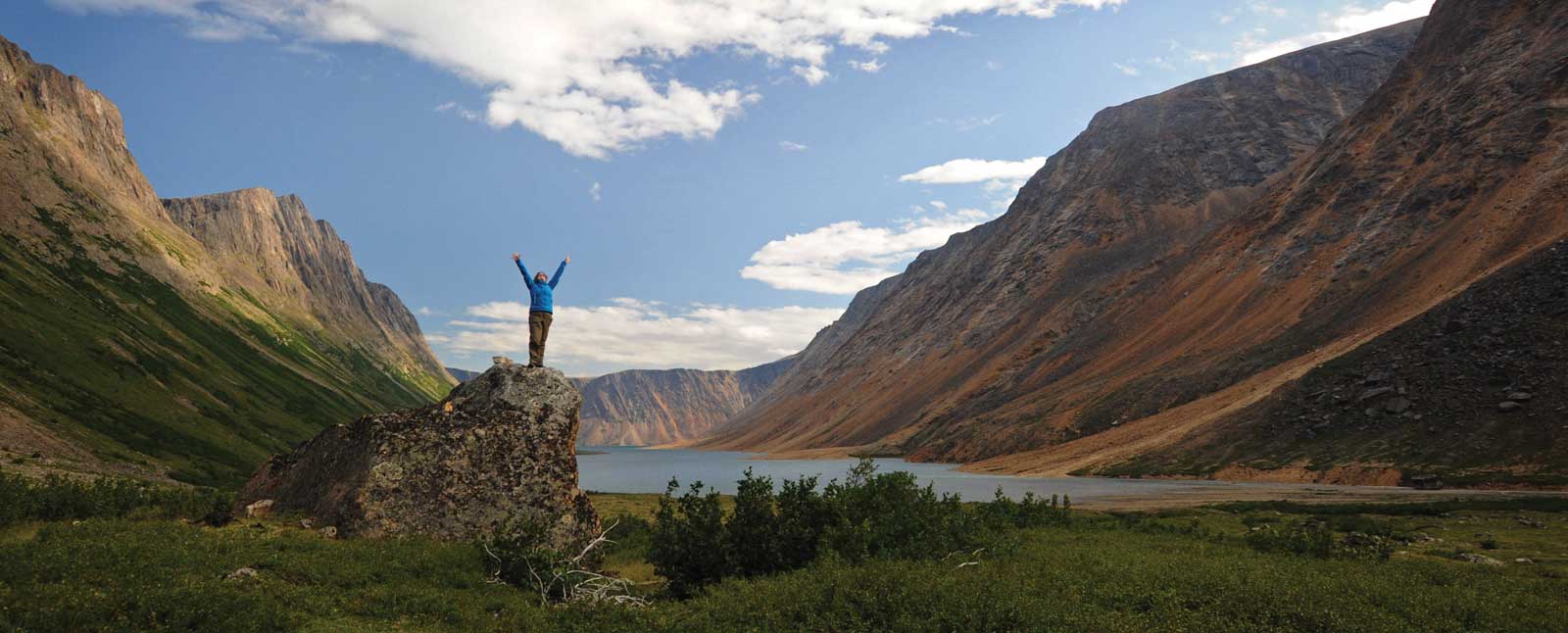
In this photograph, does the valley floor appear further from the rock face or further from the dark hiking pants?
the dark hiking pants

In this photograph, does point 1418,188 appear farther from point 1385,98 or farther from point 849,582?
point 849,582

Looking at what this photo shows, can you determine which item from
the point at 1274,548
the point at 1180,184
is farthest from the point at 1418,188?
the point at 1274,548

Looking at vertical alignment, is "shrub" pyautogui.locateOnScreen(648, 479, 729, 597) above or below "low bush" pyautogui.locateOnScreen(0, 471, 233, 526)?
below

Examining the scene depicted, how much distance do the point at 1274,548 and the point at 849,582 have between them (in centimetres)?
1501

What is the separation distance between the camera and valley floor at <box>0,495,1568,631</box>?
35.4 feet

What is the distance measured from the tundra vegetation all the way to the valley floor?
0.05 metres

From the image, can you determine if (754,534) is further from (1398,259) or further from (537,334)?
(1398,259)

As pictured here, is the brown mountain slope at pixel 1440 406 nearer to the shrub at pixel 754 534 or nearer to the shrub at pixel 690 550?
the shrub at pixel 754 534

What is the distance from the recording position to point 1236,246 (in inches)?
4673

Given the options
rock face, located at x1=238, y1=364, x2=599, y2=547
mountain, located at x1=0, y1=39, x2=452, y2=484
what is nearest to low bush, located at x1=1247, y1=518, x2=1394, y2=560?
rock face, located at x1=238, y1=364, x2=599, y2=547

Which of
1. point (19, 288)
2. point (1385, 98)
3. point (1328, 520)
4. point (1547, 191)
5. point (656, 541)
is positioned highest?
point (1385, 98)

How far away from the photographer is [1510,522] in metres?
30.1

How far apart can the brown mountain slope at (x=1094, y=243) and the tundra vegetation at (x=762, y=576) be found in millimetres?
96071

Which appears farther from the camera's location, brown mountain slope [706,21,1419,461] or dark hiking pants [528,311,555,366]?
brown mountain slope [706,21,1419,461]
